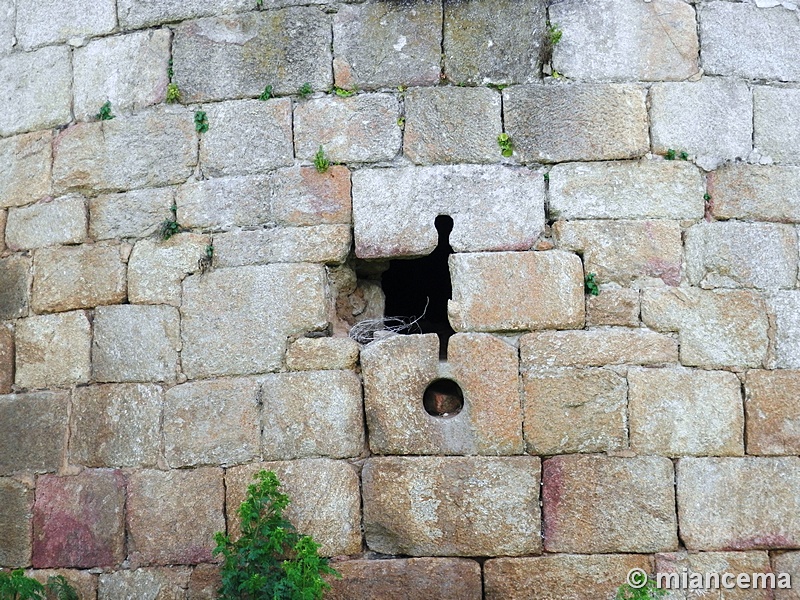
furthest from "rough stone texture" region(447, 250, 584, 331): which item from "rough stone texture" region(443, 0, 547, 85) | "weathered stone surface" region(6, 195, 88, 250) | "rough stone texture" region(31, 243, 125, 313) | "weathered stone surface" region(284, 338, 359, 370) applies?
"weathered stone surface" region(6, 195, 88, 250)

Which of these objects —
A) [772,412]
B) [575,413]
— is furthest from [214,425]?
[772,412]

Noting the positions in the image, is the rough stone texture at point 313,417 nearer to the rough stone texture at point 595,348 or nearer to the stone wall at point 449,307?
the stone wall at point 449,307

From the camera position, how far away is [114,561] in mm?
4488

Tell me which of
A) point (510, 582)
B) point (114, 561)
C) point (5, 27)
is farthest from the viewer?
point (5, 27)

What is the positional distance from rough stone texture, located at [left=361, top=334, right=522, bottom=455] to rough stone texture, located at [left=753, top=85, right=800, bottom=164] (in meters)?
1.73

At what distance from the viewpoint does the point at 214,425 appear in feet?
14.7

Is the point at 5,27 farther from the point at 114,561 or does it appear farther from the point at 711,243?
the point at 711,243

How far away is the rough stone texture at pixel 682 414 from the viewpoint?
434 cm

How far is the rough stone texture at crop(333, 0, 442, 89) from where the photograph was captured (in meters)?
4.71

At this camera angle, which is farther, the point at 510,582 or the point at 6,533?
the point at 6,533

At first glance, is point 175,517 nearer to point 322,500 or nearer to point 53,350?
point 322,500

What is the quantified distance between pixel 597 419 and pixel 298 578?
1.56m

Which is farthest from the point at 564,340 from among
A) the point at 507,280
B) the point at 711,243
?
the point at 711,243

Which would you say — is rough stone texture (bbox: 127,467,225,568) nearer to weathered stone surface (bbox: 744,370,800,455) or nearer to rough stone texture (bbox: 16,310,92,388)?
rough stone texture (bbox: 16,310,92,388)
